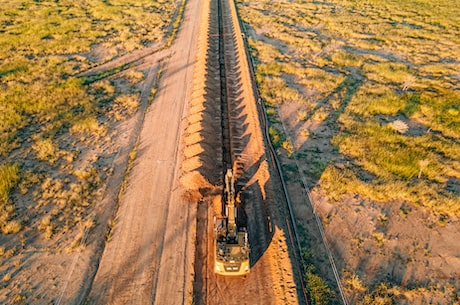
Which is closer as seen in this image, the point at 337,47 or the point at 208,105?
the point at 208,105

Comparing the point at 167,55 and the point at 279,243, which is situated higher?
the point at 167,55

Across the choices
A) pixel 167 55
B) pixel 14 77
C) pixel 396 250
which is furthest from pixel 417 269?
pixel 14 77

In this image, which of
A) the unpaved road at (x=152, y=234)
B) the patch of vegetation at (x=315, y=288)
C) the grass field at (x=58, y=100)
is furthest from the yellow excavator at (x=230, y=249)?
the grass field at (x=58, y=100)

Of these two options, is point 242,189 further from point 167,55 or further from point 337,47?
point 337,47

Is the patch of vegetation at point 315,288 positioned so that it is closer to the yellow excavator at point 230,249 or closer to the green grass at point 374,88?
the yellow excavator at point 230,249

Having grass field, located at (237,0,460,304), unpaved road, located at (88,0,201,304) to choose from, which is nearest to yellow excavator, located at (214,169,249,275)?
unpaved road, located at (88,0,201,304)

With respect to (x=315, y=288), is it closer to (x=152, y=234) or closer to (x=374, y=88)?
(x=152, y=234)
